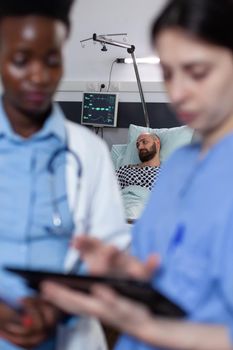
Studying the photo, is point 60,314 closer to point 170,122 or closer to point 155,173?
point 155,173

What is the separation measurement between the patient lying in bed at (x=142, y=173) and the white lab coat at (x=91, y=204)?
171 centimetres

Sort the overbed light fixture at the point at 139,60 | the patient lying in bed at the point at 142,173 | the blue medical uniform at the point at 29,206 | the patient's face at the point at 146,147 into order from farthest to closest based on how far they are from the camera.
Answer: the overbed light fixture at the point at 139,60, the patient's face at the point at 146,147, the patient lying in bed at the point at 142,173, the blue medical uniform at the point at 29,206

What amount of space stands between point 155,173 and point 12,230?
7.69 ft

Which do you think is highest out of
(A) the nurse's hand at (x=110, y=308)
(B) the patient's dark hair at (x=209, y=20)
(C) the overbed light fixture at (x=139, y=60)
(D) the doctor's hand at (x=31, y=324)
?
(C) the overbed light fixture at (x=139, y=60)

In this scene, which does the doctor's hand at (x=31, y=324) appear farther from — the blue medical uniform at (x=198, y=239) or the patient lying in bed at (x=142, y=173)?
the patient lying in bed at (x=142, y=173)

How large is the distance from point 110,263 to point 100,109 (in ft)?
10.5

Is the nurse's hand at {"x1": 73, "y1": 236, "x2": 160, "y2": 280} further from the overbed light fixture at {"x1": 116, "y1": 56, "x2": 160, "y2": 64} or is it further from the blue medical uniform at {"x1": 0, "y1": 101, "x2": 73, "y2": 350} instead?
the overbed light fixture at {"x1": 116, "y1": 56, "x2": 160, "y2": 64}

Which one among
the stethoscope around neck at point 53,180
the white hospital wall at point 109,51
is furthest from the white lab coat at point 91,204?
the white hospital wall at point 109,51

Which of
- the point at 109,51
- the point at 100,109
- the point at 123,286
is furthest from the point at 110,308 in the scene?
the point at 109,51

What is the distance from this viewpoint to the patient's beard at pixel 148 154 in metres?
3.30

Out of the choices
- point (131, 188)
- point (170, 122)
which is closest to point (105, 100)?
point (170, 122)

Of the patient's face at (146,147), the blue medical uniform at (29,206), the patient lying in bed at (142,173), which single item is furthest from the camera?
the patient's face at (146,147)

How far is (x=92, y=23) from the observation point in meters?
3.95

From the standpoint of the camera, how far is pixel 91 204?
3.05 feet
